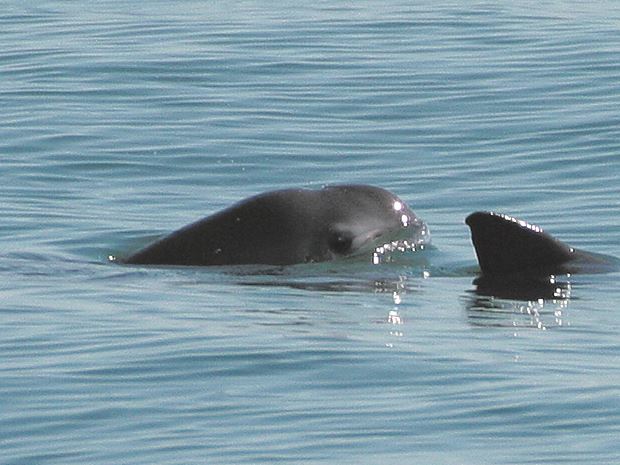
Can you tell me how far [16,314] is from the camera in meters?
13.6

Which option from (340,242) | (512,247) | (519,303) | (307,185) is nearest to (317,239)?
(340,242)

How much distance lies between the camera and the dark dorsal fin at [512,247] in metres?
14.7

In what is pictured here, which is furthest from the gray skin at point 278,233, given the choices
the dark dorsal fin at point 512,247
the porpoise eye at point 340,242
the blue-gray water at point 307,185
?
the dark dorsal fin at point 512,247

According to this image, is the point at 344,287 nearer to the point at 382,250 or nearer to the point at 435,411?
the point at 382,250

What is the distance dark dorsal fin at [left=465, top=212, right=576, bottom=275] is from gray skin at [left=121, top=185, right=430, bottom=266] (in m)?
0.93

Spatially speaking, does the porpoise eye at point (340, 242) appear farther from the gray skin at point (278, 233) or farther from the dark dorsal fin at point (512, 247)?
the dark dorsal fin at point (512, 247)

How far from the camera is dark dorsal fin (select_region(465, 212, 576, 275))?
48.2 ft

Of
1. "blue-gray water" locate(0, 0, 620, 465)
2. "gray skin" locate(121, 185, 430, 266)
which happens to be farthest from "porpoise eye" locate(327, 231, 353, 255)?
"blue-gray water" locate(0, 0, 620, 465)

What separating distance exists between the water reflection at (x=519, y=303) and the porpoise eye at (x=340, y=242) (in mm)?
963

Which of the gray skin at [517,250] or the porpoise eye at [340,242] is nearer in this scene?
the gray skin at [517,250]

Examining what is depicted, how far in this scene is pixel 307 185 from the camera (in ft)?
65.4

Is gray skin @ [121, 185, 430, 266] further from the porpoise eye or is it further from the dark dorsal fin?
the dark dorsal fin

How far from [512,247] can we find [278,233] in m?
1.51

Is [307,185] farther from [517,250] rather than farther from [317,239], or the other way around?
[517,250]
